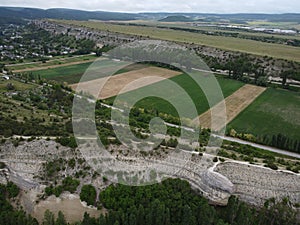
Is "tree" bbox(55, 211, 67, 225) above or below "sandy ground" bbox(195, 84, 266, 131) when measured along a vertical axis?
below

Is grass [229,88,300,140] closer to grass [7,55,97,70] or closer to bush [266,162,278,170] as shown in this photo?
bush [266,162,278,170]

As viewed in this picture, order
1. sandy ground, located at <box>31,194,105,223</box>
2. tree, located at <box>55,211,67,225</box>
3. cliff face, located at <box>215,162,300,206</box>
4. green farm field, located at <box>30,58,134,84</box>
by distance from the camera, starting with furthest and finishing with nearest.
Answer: green farm field, located at <box>30,58,134,84</box> → cliff face, located at <box>215,162,300,206</box> → sandy ground, located at <box>31,194,105,223</box> → tree, located at <box>55,211,67,225</box>

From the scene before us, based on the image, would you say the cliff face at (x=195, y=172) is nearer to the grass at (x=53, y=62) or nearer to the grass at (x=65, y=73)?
the grass at (x=65, y=73)

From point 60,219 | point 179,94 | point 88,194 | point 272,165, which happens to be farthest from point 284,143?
point 60,219

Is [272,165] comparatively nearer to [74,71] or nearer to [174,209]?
[174,209]

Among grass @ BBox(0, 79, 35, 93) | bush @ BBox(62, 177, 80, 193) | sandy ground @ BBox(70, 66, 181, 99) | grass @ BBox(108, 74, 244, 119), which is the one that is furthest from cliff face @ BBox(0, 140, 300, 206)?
sandy ground @ BBox(70, 66, 181, 99)

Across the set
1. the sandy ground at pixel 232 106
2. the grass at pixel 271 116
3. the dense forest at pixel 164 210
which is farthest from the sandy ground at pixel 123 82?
the dense forest at pixel 164 210
